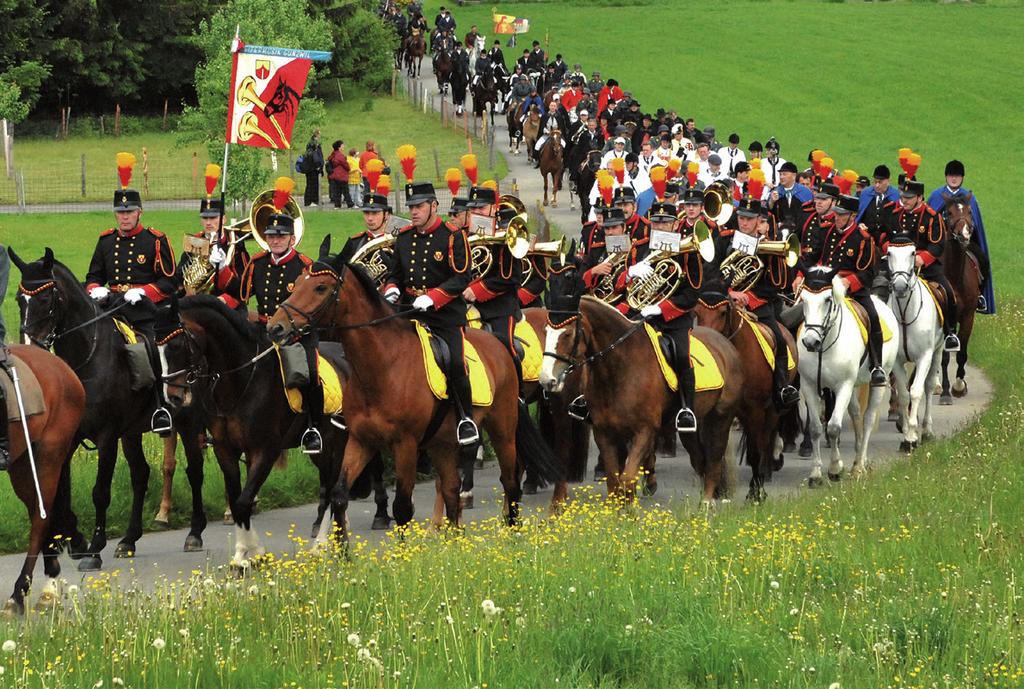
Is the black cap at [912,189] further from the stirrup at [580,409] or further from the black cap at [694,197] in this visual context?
the stirrup at [580,409]

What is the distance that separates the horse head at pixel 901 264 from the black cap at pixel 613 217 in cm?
315

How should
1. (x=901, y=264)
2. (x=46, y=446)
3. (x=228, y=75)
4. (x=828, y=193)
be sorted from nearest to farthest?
(x=46, y=446) → (x=901, y=264) → (x=828, y=193) → (x=228, y=75)

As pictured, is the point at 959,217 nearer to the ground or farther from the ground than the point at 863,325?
farther from the ground

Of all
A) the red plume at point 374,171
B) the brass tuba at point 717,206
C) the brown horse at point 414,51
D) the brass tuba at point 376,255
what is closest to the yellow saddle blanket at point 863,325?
the brass tuba at point 717,206

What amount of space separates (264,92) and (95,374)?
3.80 meters

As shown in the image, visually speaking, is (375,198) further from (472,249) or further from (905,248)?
(905,248)

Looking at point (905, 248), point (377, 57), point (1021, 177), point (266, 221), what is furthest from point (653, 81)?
point (266, 221)

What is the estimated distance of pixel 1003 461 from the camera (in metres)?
14.5

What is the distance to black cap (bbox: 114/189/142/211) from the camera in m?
15.6

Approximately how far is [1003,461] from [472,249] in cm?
490

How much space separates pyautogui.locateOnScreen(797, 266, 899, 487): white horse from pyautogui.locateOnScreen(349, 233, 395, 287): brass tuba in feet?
13.7

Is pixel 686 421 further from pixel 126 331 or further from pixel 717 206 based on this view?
pixel 126 331

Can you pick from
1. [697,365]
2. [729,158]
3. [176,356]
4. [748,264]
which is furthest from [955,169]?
[176,356]

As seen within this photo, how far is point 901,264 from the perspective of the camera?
19.5 metres
